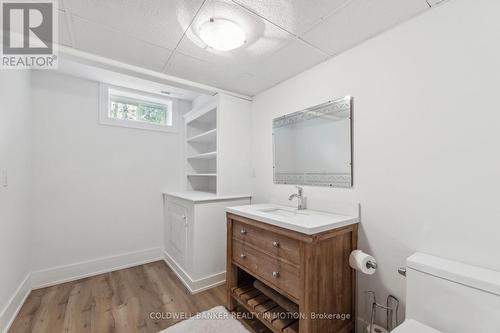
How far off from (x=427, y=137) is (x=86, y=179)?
128 inches

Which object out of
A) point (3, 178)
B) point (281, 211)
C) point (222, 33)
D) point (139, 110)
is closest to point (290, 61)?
point (222, 33)

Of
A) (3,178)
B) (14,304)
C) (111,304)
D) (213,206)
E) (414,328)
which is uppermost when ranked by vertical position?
(3,178)

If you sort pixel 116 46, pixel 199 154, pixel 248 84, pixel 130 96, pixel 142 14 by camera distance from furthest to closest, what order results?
pixel 199 154 → pixel 130 96 → pixel 248 84 → pixel 116 46 → pixel 142 14

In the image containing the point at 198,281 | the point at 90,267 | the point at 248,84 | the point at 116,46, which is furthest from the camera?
the point at 90,267

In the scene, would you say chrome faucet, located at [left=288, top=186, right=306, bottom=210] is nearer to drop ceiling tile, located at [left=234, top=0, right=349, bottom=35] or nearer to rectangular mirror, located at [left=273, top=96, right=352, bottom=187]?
rectangular mirror, located at [left=273, top=96, right=352, bottom=187]

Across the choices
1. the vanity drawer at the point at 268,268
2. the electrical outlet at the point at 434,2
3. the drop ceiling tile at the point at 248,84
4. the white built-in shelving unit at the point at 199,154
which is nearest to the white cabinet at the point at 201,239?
the vanity drawer at the point at 268,268

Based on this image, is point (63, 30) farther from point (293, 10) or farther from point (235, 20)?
point (293, 10)

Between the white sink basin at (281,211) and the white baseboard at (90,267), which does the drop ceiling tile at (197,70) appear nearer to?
the white sink basin at (281,211)

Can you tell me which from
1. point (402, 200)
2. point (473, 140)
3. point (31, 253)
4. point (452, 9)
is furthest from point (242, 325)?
point (452, 9)

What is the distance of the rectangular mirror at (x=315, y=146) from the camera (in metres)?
1.65

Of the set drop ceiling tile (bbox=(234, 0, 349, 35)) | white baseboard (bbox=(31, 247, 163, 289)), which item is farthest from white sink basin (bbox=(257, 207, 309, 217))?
→ white baseboard (bbox=(31, 247, 163, 289))

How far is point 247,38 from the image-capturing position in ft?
4.96

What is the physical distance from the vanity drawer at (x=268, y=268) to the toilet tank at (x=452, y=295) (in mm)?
620

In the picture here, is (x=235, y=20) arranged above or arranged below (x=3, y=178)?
above
